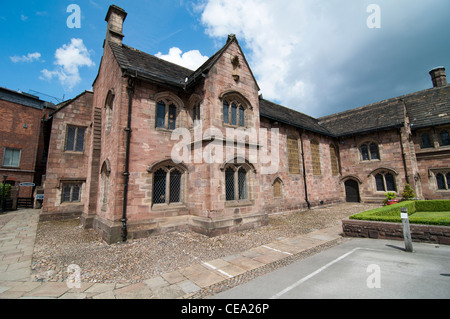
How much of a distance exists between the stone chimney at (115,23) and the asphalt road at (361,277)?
555 inches

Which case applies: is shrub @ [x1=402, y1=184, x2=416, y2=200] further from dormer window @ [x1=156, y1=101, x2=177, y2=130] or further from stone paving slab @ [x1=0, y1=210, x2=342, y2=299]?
dormer window @ [x1=156, y1=101, x2=177, y2=130]

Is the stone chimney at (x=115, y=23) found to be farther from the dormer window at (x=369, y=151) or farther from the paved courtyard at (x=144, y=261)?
the dormer window at (x=369, y=151)

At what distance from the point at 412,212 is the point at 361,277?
1275 centimetres

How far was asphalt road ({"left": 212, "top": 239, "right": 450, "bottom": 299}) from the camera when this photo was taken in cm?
377

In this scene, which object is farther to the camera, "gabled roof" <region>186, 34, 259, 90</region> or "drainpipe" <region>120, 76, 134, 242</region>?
"gabled roof" <region>186, 34, 259, 90</region>

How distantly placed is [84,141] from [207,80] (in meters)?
10.5

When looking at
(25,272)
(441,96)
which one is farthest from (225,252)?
(441,96)

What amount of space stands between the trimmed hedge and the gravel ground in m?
2.43

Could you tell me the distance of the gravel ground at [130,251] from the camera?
205 inches

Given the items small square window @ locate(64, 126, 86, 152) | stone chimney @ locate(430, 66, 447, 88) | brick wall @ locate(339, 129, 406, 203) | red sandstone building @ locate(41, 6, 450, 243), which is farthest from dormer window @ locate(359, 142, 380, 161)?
small square window @ locate(64, 126, 86, 152)

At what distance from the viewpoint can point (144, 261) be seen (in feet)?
19.6
